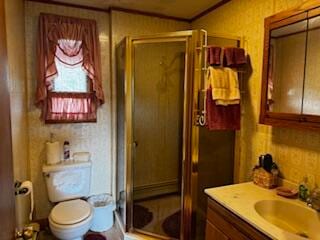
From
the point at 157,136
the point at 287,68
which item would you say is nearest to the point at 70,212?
the point at 157,136

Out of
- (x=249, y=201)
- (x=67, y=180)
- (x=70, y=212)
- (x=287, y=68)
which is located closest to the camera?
(x=249, y=201)

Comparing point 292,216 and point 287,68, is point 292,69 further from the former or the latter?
point 292,216

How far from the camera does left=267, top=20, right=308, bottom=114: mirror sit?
1486 mm

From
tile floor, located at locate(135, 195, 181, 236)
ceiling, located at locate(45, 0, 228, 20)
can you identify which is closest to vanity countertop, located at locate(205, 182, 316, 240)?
tile floor, located at locate(135, 195, 181, 236)

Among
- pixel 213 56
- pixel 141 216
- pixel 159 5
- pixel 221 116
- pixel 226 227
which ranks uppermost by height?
pixel 159 5

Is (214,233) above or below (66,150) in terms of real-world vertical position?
below

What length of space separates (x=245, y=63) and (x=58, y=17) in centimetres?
195

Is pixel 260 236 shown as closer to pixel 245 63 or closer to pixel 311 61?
pixel 311 61

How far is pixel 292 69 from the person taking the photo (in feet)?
5.10

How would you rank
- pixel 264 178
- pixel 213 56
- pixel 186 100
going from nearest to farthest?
pixel 264 178 → pixel 213 56 → pixel 186 100

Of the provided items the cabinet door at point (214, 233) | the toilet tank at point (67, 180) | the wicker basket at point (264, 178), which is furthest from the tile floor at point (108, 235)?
the wicker basket at point (264, 178)

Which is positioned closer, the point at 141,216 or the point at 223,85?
the point at 223,85

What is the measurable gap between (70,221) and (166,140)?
3.93 feet

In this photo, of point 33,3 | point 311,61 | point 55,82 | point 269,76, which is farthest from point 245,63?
point 33,3
